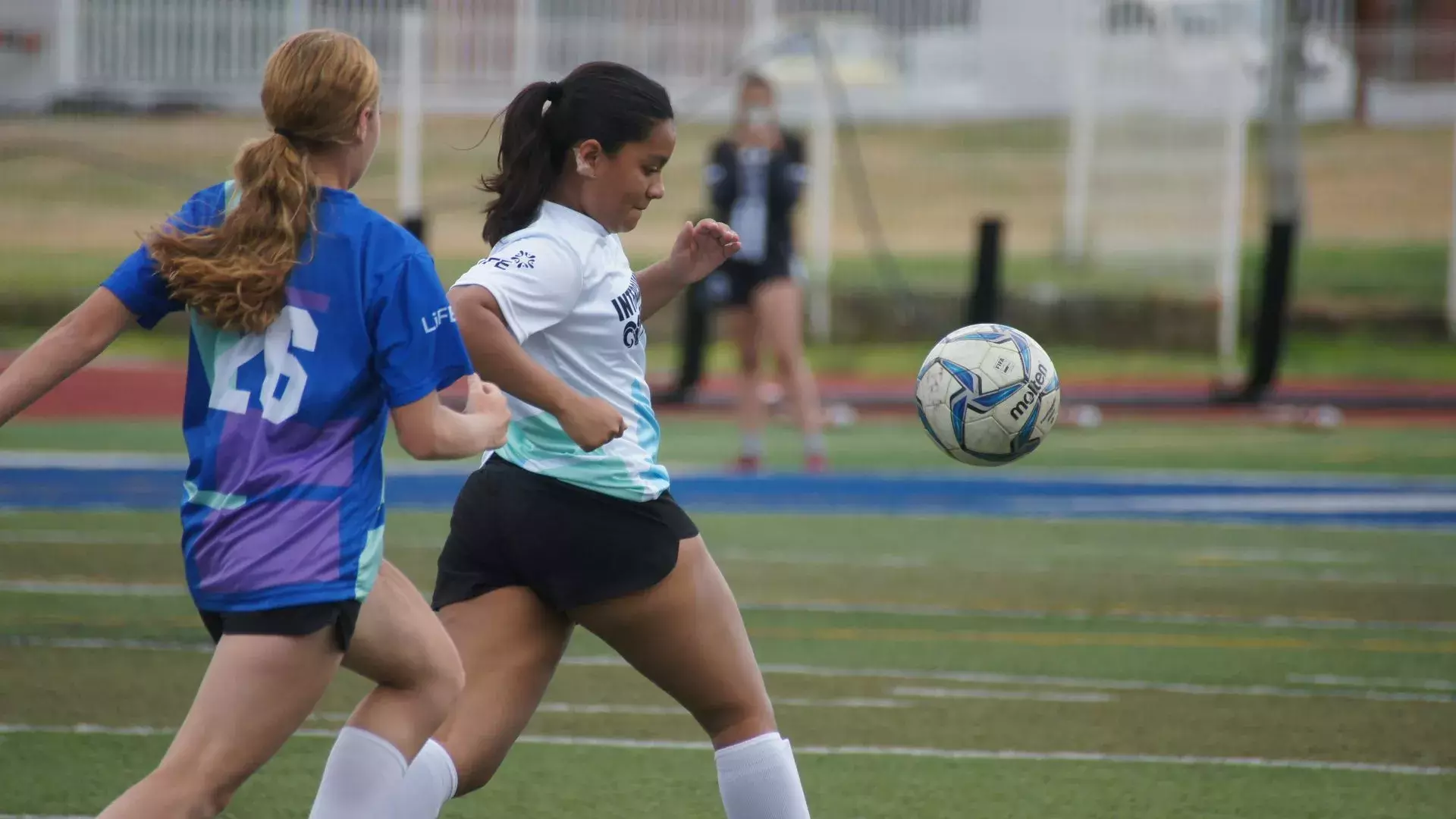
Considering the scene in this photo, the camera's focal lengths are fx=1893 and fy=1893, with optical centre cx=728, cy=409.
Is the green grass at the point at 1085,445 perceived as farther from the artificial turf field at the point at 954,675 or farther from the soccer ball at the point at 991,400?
the soccer ball at the point at 991,400

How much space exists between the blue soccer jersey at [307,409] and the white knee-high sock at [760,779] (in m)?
1.09

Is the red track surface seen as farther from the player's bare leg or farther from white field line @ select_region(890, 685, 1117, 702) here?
the player's bare leg

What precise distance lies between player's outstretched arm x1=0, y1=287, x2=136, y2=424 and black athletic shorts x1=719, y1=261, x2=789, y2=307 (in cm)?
971

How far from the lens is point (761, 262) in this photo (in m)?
13.1

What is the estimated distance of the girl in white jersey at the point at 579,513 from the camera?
4004mm

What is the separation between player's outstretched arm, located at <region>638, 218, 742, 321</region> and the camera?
448 cm

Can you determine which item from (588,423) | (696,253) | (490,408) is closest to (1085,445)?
(696,253)

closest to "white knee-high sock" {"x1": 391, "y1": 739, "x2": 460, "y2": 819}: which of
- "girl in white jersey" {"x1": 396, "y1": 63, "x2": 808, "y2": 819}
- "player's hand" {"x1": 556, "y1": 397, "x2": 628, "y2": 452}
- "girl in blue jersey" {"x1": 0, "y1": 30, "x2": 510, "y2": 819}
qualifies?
"girl in white jersey" {"x1": 396, "y1": 63, "x2": 808, "y2": 819}

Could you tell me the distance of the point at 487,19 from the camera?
22.9 metres

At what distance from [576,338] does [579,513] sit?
1.22 feet

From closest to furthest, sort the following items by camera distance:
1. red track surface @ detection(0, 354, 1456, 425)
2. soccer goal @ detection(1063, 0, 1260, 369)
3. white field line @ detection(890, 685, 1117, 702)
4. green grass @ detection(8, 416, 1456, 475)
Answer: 1. white field line @ detection(890, 685, 1117, 702)
2. green grass @ detection(8, 416, 1456, 475)
3. red track surface @ detection(0, 354, 1456, 425)
4. soccer goal @ detection(1063, 0, 1260, 369)

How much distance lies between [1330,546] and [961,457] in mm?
6044

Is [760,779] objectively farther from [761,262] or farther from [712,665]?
[761,262]

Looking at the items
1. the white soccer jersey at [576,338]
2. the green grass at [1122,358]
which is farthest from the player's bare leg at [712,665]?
the green grass at [1122,358]
